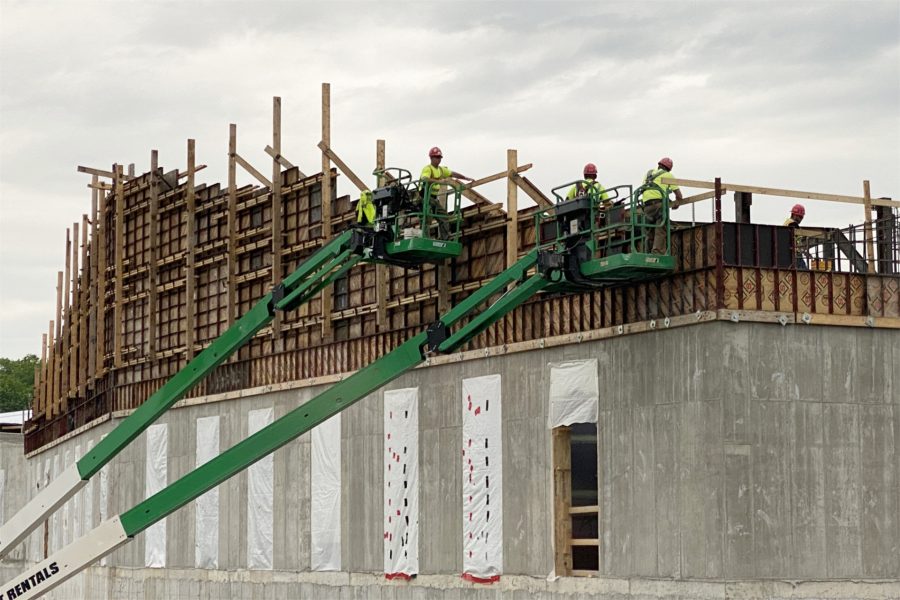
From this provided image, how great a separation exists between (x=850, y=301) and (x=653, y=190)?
3.81 m

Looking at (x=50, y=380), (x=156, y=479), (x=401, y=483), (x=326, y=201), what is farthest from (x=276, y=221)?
(x=50, y=380)

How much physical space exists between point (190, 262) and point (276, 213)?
5.67m

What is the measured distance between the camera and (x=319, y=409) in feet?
89.9

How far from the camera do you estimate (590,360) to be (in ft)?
85.8

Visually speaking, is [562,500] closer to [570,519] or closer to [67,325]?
[570,519]

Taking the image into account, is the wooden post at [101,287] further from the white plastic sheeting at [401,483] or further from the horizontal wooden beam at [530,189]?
the horizontal wooden beam at [530,189]

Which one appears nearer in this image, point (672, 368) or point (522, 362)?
point (672, 368)

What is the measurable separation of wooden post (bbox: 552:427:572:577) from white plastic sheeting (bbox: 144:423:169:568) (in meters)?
18.4

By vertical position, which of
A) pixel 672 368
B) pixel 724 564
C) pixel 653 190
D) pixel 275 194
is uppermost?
pixel 275 194

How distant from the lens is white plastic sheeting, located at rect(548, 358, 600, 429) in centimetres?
2605

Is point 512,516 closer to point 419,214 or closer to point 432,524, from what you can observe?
point 432,524

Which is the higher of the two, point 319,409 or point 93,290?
point 93,290

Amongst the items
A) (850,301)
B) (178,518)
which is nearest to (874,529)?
(850,301)

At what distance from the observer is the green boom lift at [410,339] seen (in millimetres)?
24547
